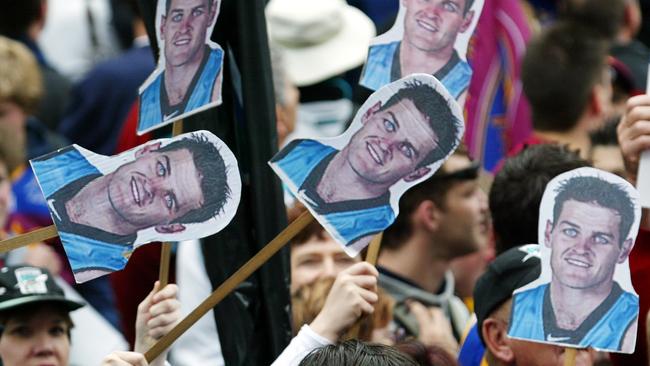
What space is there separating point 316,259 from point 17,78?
6.06 ft

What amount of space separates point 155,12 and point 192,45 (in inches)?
13.4

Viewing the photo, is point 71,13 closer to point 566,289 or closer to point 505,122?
point 505,122

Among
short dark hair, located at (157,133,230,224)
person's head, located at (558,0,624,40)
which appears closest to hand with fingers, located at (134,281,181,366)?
short dark hair, located at (157,133,230,224)

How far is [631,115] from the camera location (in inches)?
169

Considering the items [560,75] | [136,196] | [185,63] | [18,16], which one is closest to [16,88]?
[18,16]

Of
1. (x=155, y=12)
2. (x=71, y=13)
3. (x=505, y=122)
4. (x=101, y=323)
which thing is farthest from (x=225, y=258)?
(x=71, y=13)

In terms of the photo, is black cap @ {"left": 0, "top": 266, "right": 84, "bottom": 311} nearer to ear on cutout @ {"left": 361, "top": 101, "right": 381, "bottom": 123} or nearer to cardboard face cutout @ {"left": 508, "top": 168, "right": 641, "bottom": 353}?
ear on cutout @ {"left": 361, "top": 101, "right": 381, "bottom": 123}

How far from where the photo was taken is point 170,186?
12.9ft

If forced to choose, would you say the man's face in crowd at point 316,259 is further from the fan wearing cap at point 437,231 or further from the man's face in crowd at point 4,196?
the man's face in crowd at point 4,196

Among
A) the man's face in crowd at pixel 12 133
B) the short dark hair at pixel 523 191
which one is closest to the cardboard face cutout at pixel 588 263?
the short dark hair at pixel 523 191

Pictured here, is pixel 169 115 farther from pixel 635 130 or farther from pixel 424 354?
pixel 635 130

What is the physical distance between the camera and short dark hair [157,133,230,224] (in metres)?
3.90

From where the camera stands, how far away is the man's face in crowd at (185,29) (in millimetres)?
4160

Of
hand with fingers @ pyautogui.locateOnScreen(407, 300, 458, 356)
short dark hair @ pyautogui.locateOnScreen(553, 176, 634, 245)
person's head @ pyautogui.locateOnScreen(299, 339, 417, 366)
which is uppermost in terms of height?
short dark hair @ pyautogui.locateOnScreen(553, 176, 634, 245)
